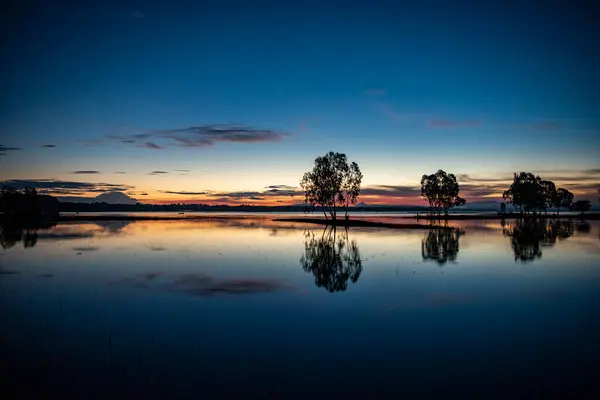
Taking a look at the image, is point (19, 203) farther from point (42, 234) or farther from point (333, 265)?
point (333, 265)

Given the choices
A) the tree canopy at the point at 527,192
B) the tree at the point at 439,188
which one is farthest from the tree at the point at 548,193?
the tree at the point at 439,188

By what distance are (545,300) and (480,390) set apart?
42.0ft

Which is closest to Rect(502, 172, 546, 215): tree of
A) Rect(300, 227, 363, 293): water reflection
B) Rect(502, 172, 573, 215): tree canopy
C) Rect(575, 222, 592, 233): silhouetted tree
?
Rect(502, 172, 573, 215): tree canopy

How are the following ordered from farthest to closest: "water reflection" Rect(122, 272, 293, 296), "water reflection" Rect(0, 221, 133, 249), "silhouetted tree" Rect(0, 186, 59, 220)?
"silhouetted tree" Rect(0, 186, 59, 220) < "water reflection" Rect(0, 221, 133, 249) < "water reflection" Rect(122, 272, 293, 296)

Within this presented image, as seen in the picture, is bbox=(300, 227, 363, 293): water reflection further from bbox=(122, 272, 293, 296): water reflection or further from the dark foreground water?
bbox=(122, 272, 293, 296): water reflection

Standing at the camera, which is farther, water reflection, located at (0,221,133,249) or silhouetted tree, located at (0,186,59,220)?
silhouetted tree, located at (0,186,59,220)

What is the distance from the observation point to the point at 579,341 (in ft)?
47.9

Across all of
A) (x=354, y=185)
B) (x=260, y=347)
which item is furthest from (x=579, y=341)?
(x=354, y=185)

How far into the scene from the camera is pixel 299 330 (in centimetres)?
1585

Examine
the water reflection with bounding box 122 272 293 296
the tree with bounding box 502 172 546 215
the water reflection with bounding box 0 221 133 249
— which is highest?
the tree with bounding box 502 172 546 215

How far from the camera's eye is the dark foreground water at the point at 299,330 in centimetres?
1120

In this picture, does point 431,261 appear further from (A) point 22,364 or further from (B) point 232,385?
(A) point 22,364

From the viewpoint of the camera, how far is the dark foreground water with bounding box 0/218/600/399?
441 inches

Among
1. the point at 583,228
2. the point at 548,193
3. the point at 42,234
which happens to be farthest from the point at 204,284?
the point at 548,193
